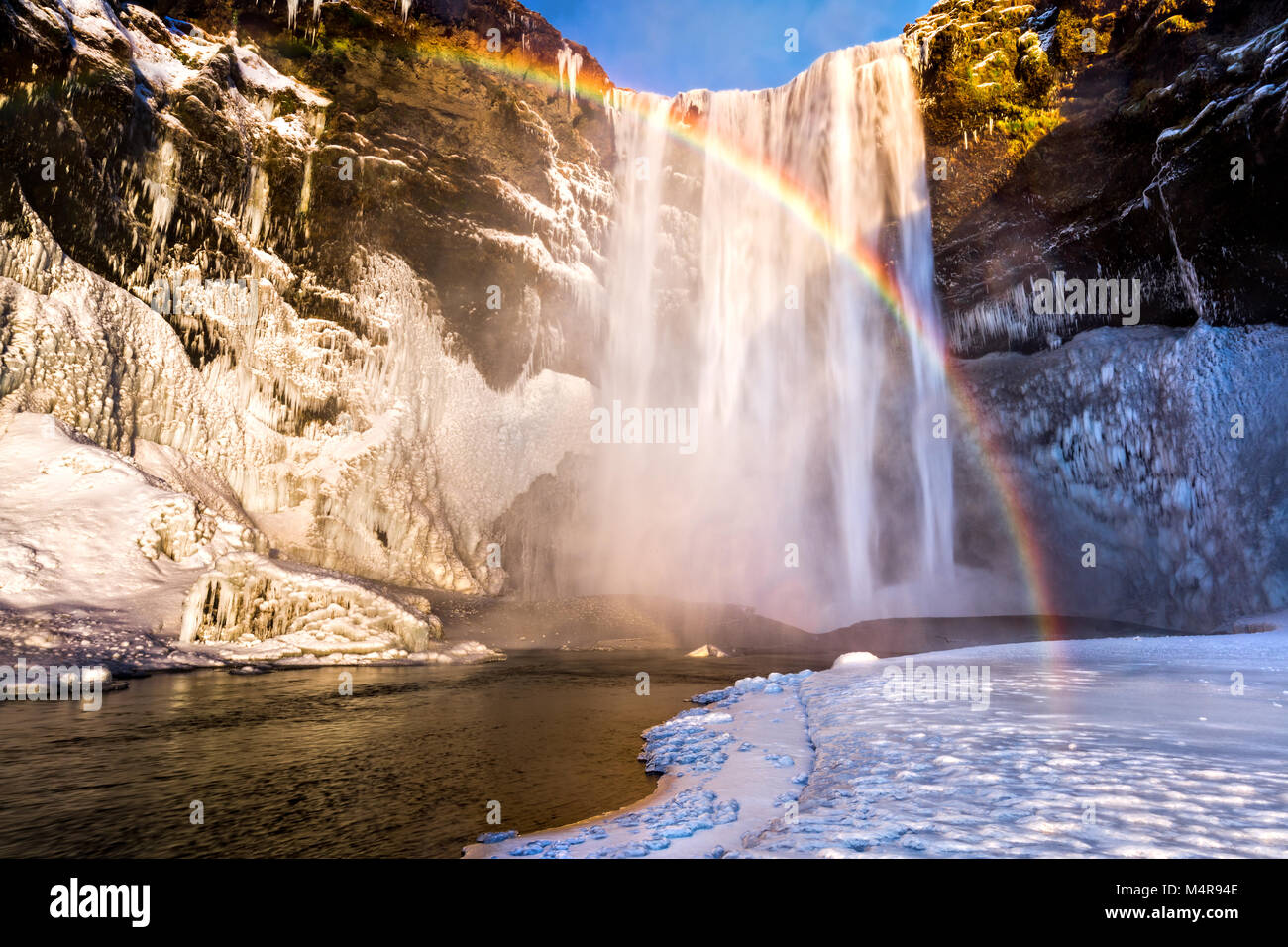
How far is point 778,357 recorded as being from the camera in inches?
1101

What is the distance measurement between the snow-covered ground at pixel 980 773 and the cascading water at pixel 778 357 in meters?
18.9

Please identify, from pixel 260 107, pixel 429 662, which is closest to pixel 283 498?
pixel 429 662

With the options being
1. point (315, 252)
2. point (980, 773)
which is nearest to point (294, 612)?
point (315, 252)

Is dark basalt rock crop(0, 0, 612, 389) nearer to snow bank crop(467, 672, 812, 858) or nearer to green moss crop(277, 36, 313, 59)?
green moss crop(277, 36, 313, 59)

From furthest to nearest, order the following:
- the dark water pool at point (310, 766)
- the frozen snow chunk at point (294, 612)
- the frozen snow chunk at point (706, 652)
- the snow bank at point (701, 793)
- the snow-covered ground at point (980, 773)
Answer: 1. the frozen snow chunk at point (706, 652)
2. the frozen snow chunk at point (294, 612)
3. the dark water pool at point (310, 766)
4. the snow bank at point (701, 793)
5. the snow-covered ground at point (980, 773)

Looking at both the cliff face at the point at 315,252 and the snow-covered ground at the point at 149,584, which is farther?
the cliff face at the point at 315,252

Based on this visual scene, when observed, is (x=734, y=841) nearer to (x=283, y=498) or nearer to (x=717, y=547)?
(x=283, y=498)

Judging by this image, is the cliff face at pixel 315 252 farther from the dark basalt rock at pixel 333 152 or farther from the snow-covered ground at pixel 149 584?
the snow-covered ground at pixel 149 584

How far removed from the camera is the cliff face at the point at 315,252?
1870 cm

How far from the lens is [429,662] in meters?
15.7

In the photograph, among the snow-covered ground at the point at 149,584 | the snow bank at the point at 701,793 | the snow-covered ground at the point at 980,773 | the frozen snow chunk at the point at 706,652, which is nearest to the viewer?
the snow-covered ground at the point at 980,773

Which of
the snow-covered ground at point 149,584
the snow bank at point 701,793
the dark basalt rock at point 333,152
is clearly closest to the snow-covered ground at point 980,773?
the snow bank at point 701,793

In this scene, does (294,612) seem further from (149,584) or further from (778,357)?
(778,357)
